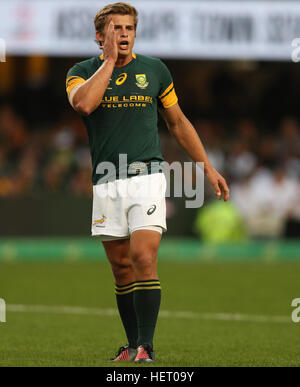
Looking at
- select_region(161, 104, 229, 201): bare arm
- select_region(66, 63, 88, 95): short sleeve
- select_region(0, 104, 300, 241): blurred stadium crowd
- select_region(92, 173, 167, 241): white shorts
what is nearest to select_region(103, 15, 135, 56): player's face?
select_region(66, 63, 88, 95): short sleeve

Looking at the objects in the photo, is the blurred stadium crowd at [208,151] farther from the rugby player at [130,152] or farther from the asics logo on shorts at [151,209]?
the asics logo on shorts at [151,209]

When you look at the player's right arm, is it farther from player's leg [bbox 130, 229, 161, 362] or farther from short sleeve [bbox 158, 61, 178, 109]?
player's leg [bbox 130, 229, 161, 362]

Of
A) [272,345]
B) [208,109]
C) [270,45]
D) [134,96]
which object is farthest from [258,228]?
[134,96]

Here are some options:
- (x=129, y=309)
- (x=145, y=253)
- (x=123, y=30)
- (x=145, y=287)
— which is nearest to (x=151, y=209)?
(x=145, y=253)

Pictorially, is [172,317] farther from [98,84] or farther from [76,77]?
[98,84]

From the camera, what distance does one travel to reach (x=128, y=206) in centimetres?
598

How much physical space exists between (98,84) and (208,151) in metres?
11.8

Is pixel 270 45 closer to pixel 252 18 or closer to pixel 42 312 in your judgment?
pixel 252 18

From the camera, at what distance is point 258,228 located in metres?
15.9

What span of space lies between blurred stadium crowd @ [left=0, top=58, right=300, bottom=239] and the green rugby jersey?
9598 millimetres

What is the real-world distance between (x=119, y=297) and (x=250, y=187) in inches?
408

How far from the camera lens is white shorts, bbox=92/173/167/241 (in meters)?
5.93

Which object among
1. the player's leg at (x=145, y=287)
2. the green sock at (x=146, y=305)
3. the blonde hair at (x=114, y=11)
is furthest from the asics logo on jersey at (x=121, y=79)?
the green sock at (x=146, y=305)

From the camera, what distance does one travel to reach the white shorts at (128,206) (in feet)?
19.5
